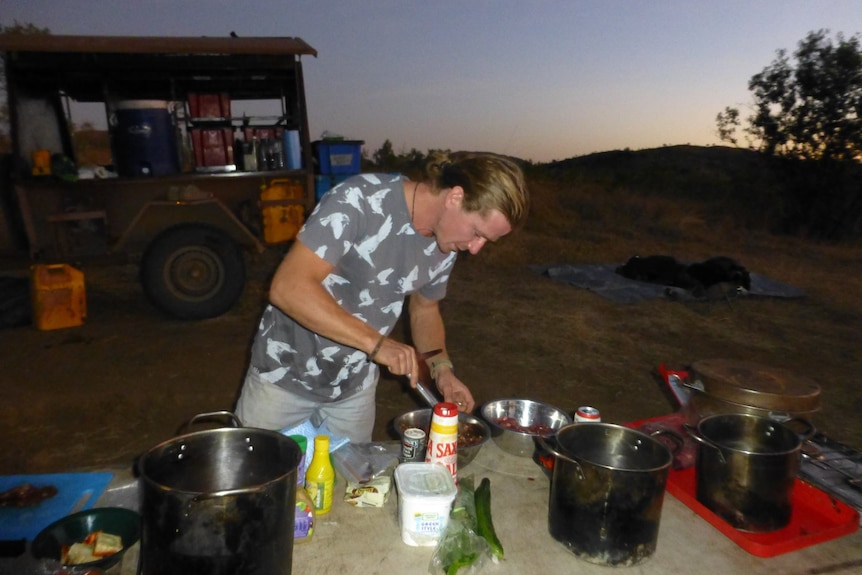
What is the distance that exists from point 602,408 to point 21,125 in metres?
5.85

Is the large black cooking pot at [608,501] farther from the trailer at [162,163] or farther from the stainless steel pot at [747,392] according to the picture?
the trailer at [162,163]

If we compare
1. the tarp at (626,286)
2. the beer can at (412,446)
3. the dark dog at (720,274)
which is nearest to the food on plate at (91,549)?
the beer can at (412,446)

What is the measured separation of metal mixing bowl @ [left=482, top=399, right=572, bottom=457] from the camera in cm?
213

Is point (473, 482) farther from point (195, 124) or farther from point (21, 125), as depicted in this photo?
point (21, 125)

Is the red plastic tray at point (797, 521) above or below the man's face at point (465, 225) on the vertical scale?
below

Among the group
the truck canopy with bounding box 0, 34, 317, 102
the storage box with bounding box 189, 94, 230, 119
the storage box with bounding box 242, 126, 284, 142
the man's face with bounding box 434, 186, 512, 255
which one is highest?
the truck canopy with bounding box 0, 34, 317, 102

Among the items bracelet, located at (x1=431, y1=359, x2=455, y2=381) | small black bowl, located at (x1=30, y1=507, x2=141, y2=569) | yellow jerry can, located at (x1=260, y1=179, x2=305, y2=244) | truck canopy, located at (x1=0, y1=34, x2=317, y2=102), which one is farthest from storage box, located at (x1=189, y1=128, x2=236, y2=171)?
small black bowl, located at (x1=30, y1=507, x2=141, y2=569)

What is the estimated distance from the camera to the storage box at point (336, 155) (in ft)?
20.8

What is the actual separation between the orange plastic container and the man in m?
4.44

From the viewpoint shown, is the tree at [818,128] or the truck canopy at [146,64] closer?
the truck canopy at [146,64]

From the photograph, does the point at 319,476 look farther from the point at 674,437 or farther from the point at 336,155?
the point at 336,155

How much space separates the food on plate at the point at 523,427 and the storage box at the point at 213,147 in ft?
14.9

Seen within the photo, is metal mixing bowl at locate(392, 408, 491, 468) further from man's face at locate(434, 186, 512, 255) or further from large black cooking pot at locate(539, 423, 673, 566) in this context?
man's face at locate(434, 186, 512, 255)

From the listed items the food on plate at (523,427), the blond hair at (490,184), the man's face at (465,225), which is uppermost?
the blond hair at (490,184)
